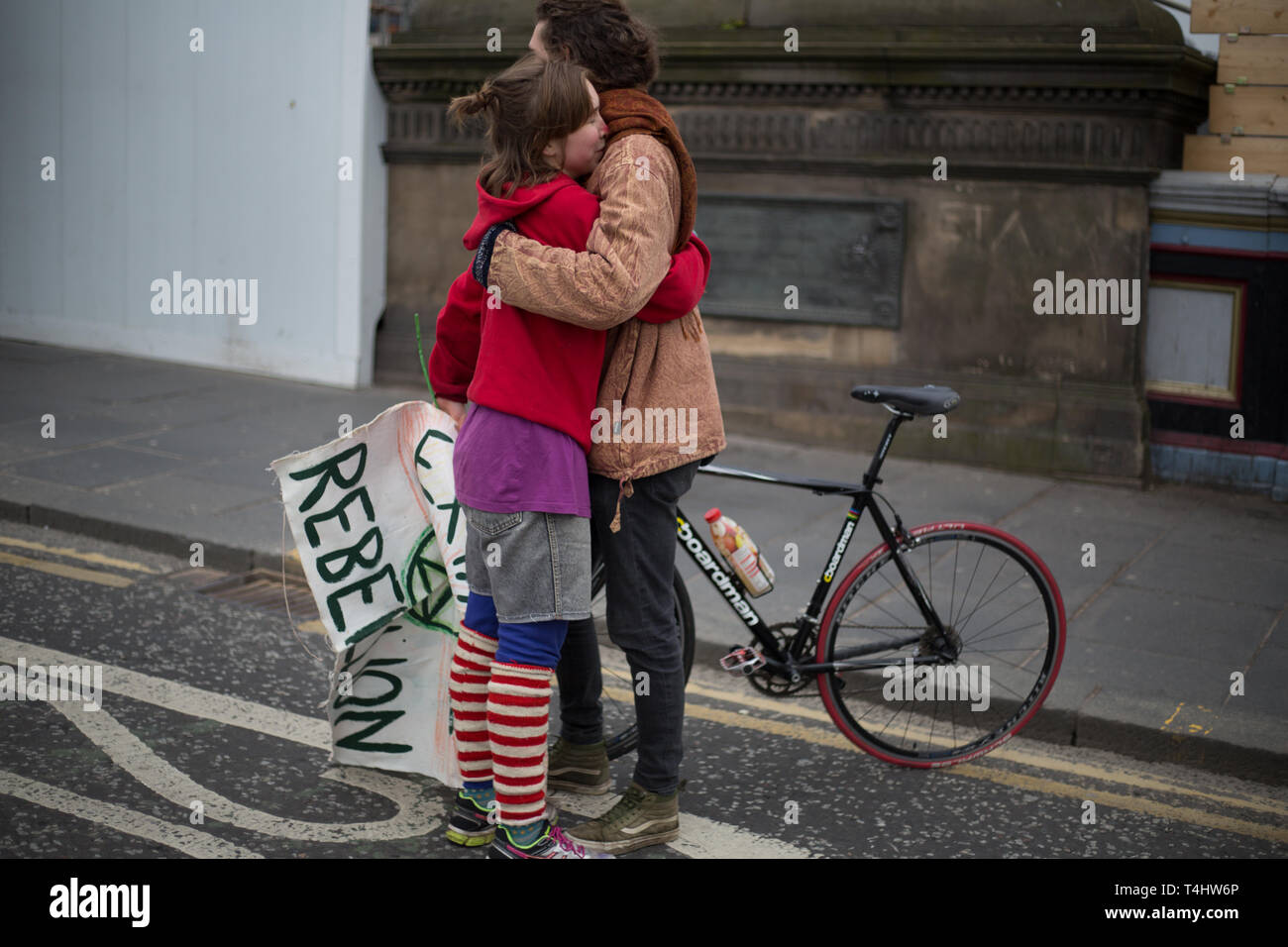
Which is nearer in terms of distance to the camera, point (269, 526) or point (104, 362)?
point (269, 526)

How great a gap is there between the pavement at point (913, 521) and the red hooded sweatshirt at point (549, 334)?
1.28 meters

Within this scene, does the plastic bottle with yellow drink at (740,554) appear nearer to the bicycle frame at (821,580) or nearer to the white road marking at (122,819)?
the bicycle frame at (821,580)

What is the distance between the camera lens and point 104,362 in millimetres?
10516

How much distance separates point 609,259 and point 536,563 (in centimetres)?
75

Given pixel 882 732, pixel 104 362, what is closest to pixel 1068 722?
pixel 882 732

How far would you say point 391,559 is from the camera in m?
3.92

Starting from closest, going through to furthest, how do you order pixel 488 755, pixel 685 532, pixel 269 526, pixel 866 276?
1. pixel 488 755
2. pixel 685 532
3. pixel 269 526
4. pixel 866 276

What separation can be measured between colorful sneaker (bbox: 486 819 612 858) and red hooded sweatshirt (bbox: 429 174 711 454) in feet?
3.21

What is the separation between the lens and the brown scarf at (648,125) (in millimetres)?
3320

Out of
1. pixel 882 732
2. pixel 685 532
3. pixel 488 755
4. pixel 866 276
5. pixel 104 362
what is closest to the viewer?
pixel 488 755

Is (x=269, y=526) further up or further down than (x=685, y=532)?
further down

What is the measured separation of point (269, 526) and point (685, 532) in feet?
10.2

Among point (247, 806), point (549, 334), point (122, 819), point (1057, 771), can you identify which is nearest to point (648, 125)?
point (549, 334)
